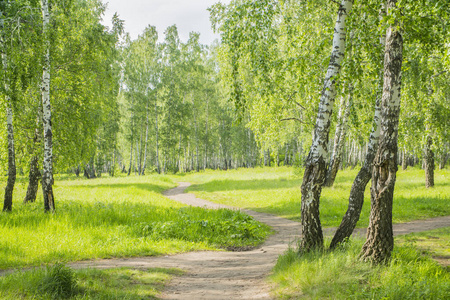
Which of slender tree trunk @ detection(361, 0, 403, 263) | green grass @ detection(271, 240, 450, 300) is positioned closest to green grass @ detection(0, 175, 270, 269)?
green grass @ detection(271, 240, 450, 300)

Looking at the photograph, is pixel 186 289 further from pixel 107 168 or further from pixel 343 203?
pixel 107 168

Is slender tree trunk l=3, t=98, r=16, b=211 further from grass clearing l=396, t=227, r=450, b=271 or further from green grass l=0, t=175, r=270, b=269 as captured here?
grass clearing l=396, t=227, r=450, b=271

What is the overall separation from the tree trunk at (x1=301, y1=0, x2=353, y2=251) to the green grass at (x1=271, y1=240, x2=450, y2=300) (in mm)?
490

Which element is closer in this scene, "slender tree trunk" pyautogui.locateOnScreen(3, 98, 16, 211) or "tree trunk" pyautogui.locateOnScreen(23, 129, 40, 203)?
"slender tree trunk" pyautogui.locateOnScreen(3, 98, 16, 211)

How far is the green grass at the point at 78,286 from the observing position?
439 centimetres

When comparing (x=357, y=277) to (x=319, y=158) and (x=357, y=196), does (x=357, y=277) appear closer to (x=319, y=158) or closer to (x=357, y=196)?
(x=357, y=196)

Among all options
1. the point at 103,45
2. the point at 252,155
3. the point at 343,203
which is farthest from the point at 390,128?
the point at 252,155

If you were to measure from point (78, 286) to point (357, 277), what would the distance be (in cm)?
420

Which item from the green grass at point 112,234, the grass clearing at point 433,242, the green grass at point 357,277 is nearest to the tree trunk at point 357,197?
the green grass at point 357,277

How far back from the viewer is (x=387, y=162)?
4812 millimetres

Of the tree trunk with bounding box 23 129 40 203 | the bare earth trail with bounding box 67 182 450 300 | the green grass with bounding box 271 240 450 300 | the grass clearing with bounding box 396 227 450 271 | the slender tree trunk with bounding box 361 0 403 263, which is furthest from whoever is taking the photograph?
the tree trunk with bounding box 23 129 40 203

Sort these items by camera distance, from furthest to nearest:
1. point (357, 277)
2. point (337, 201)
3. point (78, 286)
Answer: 1. point (337, 201)
2. point (78, 286)
3. point (357, 277)

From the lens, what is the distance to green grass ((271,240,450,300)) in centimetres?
400

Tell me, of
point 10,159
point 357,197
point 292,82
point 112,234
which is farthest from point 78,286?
point 292,82
